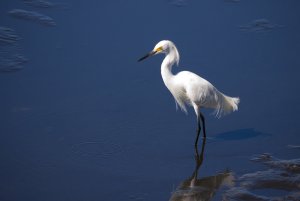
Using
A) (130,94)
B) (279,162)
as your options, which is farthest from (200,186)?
(130,94)

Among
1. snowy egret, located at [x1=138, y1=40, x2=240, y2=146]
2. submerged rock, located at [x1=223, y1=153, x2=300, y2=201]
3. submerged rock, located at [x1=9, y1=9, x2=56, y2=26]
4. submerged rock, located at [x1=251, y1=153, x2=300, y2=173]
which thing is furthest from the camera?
submerged rock, located at [x1=9, y1=9, x2=56, y2=26]

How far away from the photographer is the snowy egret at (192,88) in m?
6.75

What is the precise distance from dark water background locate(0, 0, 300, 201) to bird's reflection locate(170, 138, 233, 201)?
75mm

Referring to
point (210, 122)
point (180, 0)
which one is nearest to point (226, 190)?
point (210, 122)

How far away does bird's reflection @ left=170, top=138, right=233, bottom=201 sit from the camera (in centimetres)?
535

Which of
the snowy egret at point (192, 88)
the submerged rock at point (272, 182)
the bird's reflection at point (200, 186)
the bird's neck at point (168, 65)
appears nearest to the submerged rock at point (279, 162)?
the submerged rock at point (272, 182)

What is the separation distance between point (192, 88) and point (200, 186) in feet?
5.19

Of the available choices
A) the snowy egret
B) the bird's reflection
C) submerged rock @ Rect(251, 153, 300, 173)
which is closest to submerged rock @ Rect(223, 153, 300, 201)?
submerged rock @ Rect(251, 153, 300, 173)

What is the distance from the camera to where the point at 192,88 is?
22.1 ft

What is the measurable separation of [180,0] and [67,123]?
4922 mm

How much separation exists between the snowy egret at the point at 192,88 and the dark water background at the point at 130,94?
31 cm

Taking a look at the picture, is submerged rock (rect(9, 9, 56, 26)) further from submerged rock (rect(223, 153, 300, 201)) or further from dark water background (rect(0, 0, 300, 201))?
submerged rock (rect(223, 153, 300, 201))

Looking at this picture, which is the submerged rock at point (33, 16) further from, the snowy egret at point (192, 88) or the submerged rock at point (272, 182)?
the submerged rock at point (272, 182)

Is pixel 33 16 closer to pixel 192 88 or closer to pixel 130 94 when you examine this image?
pixel 130 94
